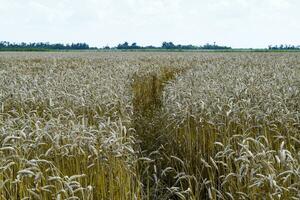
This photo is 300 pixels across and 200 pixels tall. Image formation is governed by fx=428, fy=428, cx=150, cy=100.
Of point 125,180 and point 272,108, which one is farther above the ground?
point 272,108

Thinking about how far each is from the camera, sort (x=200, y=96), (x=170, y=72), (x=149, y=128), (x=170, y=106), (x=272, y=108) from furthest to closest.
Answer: (x=170, y=72), (x=149, y=128), (x=170, y=106), (x=200, y=96), (x=272, y=108)

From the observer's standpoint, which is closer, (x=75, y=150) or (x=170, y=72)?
(x=75, y=150)

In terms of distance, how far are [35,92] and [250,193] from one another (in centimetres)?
454

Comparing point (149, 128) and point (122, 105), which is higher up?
point (122, 105)

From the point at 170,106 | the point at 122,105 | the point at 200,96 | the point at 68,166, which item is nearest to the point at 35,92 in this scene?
the point at 122,105

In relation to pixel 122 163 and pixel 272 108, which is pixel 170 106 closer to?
pixel 272 108

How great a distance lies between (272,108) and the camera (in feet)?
15.7

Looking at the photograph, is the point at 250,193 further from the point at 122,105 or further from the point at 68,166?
the point at 122,105

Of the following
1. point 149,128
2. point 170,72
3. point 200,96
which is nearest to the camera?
point 200,96

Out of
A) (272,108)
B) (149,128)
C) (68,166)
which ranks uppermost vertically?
(272,108)

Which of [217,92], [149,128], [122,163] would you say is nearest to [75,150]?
[122,163]

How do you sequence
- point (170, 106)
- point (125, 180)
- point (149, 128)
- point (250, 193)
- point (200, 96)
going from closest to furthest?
point (250, 193) < point (125, 180) < point (200, 96) < point (170, 106) < point (149, 128)

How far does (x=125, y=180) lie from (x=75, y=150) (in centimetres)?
48

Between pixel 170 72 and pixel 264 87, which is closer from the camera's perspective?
pixel 264 87
